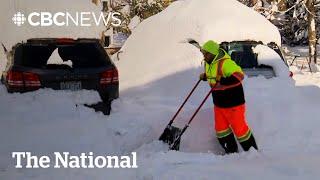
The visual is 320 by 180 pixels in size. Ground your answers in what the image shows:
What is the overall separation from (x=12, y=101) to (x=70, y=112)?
2.53 feet

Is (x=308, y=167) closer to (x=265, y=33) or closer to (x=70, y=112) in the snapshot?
(x=70, y=112)

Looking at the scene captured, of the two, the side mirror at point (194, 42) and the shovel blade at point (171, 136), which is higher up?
the side mirror at point (194, 42)

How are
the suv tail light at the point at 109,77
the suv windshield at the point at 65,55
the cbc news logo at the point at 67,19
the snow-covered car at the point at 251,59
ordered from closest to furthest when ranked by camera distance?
the suv windshield at the point at 65,55 → the suv tail light at the point at 109,77 → the snow-covered car at the point at 251,59 → the cbc news logo at the point at 67,19

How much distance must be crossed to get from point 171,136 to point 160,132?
2.15 feet

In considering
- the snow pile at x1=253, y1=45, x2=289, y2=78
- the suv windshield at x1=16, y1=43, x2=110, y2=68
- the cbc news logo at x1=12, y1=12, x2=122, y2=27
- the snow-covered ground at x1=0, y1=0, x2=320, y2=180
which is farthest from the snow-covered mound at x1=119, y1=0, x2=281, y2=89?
the cbc news logo at x1=12, y1=12, x2=122, y2=27

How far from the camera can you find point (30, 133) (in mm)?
6914

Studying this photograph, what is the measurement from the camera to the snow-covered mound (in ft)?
36.8

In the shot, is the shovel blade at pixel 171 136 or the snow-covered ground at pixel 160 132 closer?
the snow-covered ground at pixel 160 132

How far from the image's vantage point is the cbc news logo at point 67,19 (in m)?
22.3

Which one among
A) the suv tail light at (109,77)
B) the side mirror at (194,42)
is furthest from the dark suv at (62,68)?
the side mirror at (194,42)

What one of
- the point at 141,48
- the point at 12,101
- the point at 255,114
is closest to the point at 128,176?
the point at 12,101

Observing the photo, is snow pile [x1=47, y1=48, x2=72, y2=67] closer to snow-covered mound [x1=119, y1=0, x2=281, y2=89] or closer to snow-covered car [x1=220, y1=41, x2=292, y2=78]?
snow-covered mound [x1=119, y1=0, x2=281, y2=89]

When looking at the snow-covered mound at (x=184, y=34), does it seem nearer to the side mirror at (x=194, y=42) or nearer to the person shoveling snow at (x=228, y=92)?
the side mirror at (x=194, y=42)

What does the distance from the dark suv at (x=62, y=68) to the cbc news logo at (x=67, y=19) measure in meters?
14.0
